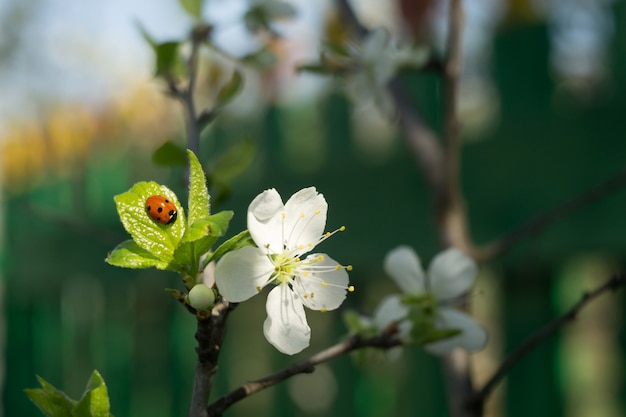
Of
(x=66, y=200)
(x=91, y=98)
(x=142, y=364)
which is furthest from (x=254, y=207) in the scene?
(x=91, y=98)

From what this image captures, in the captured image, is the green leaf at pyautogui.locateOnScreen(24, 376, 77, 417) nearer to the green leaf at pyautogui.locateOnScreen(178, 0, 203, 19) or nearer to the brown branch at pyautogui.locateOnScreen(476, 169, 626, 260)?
the green leaf at pyautogui.locateOnScreen(178, 0, 203, 19)

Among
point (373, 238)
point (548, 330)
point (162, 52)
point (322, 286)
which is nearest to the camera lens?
point (322, 286)

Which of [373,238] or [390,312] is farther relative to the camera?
[373,238]

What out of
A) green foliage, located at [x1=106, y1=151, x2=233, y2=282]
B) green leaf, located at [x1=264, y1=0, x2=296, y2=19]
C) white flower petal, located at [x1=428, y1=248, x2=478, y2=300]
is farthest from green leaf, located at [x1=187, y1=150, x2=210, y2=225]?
green leaf, located at [x1=264, y1=0, x2=296, y2=19]

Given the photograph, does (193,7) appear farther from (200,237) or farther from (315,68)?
(200,237)

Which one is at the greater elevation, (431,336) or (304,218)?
(304,218)

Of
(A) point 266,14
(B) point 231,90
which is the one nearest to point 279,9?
(A) point 266,14

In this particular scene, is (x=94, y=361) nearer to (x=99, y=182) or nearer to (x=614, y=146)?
(x=99, y=182)
